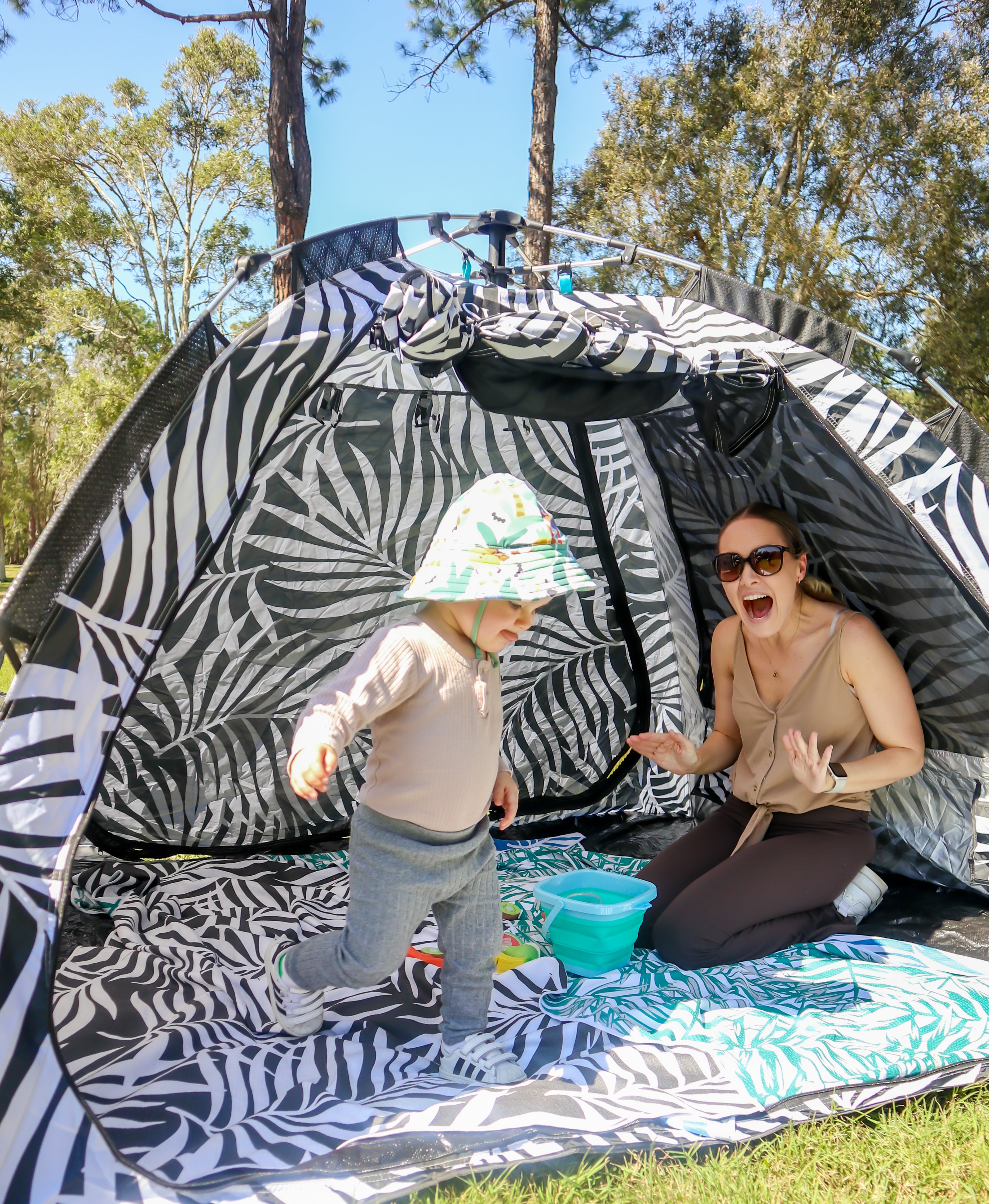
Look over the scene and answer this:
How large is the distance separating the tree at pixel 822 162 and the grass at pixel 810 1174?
1011 cm

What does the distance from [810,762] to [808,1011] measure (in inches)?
19.9

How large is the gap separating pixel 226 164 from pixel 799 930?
75.0 ft

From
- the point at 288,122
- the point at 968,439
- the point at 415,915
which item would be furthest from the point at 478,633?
the point at 288,122

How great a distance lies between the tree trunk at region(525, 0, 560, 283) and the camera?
7691mm

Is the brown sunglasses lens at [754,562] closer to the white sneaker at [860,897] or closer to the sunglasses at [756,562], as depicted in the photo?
the sunglasses at [756,562]

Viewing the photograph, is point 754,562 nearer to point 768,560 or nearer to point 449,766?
point 768,560

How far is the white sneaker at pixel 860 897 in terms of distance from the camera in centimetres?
237

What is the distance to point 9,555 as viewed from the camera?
39.3 m

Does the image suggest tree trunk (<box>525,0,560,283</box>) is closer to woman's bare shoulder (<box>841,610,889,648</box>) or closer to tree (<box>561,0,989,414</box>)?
tree (<box>561,0,989,414</box>)

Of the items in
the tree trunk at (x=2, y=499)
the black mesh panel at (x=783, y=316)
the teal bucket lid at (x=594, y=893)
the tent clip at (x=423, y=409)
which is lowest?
the teal bucket lid at (x=594, y=893)

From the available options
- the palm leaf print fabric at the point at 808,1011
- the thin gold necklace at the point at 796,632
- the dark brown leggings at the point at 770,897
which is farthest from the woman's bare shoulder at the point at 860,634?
the palm leaf print fabric at the point at 808,1011

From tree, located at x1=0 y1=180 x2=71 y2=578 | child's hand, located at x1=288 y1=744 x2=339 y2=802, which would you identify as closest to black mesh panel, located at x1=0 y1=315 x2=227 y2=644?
child's hand, located at x1=288 y1=744 x2=339 y2=802

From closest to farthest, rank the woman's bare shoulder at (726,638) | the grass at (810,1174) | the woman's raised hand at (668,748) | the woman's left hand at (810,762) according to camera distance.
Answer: the grass at (810,1174)
the woman's left hand at (810,762)
the woman's raised hand at (668,748)
the woman's bare shoulder at (726,638)

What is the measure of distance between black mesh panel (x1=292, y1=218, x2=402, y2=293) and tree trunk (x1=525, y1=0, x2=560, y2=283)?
5743mm
